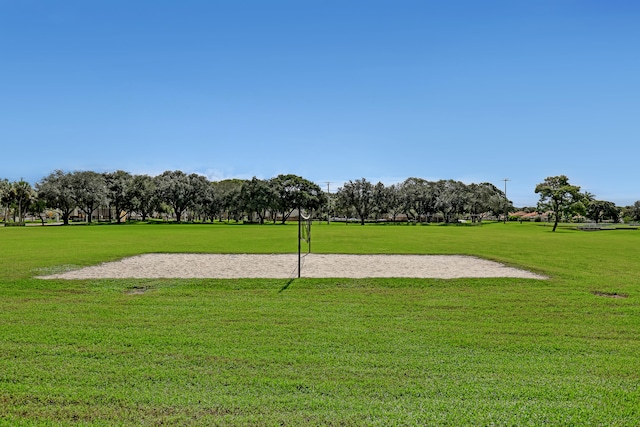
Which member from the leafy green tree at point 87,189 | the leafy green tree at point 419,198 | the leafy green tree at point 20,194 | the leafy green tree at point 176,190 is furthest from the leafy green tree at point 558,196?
the leafy green tree at point 20,194

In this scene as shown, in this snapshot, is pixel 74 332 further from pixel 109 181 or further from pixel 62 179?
pixel 109 181

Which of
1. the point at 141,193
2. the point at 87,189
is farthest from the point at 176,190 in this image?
the point at 87,189

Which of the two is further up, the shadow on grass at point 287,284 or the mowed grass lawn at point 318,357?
the shadow on grass at point 287,284

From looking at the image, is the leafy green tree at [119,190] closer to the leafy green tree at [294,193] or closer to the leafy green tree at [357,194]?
the leafy green tree at [294,193]

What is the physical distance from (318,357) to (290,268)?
8794mm

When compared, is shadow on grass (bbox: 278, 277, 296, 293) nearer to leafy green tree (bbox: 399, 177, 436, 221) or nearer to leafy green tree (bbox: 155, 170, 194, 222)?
leafy green tree (bbox: 155, 170, 194, 222)

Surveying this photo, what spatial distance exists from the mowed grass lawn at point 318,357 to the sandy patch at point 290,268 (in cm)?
239

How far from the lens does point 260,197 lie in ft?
257

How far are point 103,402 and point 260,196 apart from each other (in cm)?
7492

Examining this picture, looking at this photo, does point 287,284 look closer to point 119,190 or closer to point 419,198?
point 119,190

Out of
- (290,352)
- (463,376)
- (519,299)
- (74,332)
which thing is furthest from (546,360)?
(74,332)

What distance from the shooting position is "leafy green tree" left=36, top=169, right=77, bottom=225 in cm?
6931

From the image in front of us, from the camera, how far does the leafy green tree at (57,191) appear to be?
227 feet

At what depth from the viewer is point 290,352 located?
5762 millimetres
